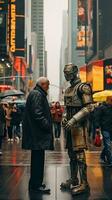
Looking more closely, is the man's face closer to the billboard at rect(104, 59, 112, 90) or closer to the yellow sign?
the billboard at rect(104, 59, 112, 90)

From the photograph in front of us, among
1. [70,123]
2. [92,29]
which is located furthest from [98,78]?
[70,123]

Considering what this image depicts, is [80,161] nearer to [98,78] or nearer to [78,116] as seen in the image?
[78,116]

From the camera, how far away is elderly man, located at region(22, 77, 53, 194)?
8.70 metres

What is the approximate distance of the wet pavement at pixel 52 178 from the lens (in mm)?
8344

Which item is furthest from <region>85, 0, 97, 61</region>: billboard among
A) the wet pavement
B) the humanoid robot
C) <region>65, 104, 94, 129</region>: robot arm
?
<region>65, 104, 94, 129</region>: robot arm

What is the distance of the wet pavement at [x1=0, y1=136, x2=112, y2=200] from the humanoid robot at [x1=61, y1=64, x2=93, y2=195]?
293 millimetres

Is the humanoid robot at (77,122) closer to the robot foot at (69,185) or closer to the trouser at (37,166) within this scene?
the robot foot at (69,185)

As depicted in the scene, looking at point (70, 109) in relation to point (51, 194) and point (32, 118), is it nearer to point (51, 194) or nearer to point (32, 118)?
point (32, 118)

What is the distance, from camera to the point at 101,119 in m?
13.3

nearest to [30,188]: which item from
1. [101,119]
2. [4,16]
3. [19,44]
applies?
[101,119]

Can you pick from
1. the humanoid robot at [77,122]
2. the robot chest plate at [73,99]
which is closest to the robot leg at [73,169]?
the humanoid robot at [77,122]

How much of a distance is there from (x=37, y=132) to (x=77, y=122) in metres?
0.67

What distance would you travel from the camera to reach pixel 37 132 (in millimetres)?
8766

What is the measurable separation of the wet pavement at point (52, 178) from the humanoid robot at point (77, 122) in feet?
0.96
